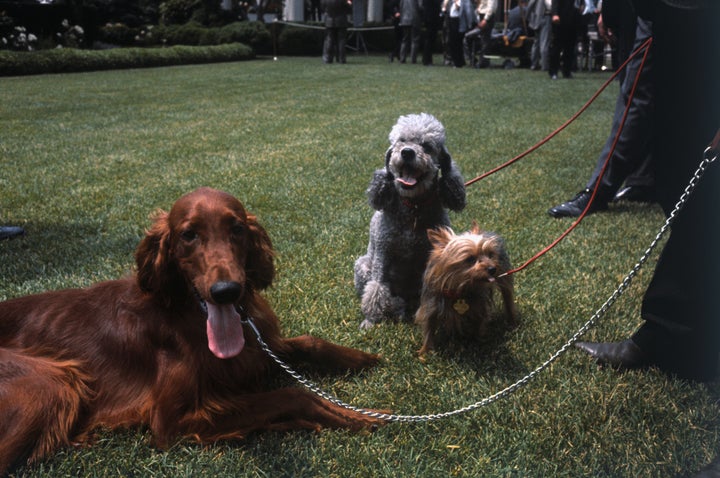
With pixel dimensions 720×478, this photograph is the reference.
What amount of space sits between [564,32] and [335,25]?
8251mm

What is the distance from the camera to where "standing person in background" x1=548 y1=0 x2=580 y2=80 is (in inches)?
629

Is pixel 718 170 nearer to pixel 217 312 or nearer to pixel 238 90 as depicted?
pixel 217 312

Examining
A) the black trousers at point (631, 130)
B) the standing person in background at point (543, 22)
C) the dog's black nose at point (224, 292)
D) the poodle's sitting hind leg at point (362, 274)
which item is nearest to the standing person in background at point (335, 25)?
the standing person in background at point (543, 22)

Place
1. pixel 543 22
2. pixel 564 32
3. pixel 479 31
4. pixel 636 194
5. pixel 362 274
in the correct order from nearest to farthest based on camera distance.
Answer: pixel 362 274
pixel 636 194
pixel 564 32
pixel 543 22
pixel 479 31

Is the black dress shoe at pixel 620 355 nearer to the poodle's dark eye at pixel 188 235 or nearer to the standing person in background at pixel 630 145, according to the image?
the standing person in background at pixel 630 145

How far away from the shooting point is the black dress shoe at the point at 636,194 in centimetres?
608

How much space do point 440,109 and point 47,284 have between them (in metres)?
9.55

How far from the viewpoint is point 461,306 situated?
10.7 ft

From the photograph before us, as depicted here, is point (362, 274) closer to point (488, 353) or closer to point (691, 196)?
point (488, 353)

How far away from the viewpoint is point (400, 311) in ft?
12.3

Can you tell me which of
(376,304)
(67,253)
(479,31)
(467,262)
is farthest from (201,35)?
(467,262)

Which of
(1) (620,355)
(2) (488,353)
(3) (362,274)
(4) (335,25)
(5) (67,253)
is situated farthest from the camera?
(4) (335,25)

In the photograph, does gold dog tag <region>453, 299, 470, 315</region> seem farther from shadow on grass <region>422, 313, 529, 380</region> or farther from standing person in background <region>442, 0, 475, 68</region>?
standing person in background <region>442, 0, 475, 68</region>

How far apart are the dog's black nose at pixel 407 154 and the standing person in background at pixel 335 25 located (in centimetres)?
1864
